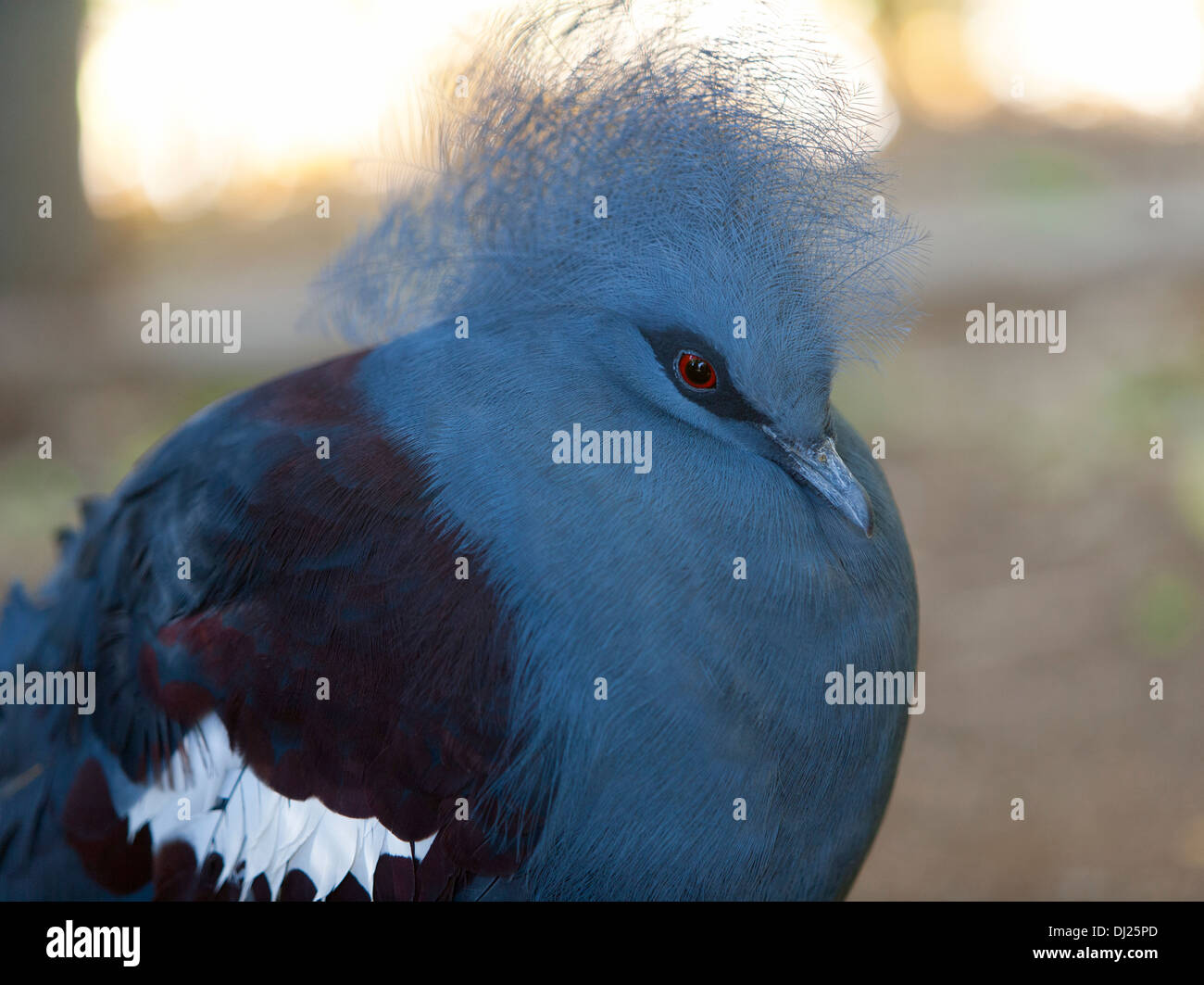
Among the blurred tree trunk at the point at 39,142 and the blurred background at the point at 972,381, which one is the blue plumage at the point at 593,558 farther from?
the blurred tree trunk at the point at 39,142

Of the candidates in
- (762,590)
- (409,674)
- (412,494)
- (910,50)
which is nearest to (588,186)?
→ (412,494)

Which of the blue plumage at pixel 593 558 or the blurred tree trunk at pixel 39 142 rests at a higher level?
the blurred tree trunk at pixel 39 142

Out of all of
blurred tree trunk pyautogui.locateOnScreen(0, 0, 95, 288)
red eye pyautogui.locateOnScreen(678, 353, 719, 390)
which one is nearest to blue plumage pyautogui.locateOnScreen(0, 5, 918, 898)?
red eye pyautogui.locateOnScreen(678, 353, 719, 390)

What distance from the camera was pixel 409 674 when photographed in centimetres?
176

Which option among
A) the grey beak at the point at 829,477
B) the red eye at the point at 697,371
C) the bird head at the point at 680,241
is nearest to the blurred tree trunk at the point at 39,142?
the bird head at the point at 680,241

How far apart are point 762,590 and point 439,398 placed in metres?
0.62

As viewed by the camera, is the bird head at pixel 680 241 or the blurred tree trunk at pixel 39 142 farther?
the blurred tree trunk at pixel 39 142

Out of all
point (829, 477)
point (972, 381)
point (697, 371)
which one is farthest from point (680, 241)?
point (972, 381)

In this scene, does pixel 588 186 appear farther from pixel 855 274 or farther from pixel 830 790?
pixel 830 790

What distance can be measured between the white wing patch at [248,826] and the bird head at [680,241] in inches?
28.8

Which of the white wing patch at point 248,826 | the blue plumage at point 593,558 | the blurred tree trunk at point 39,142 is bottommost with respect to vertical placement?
the white wing patch at point 248,826

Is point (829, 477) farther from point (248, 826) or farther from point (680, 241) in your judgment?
point (248, 826)

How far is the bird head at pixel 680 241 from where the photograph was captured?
5.68 feet

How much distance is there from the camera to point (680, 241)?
1.75m
